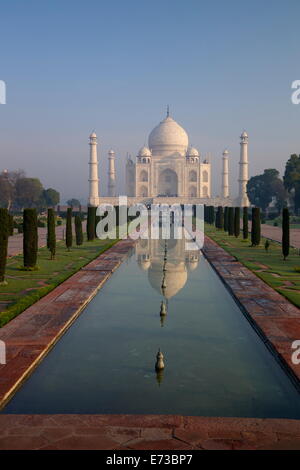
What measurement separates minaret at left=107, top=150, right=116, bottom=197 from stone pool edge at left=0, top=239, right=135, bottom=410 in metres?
49.5

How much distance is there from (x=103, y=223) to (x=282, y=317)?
2023 cm

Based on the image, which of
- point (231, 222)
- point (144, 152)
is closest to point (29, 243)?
point (231, 222)

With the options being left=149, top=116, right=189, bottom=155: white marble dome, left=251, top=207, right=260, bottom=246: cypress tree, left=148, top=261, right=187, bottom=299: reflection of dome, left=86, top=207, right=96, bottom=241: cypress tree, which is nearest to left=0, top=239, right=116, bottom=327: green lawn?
left=148, top=261, right=187, bottom=299: reflection of dome

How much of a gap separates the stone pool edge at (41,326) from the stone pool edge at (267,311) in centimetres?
260

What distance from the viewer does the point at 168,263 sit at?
1295cm

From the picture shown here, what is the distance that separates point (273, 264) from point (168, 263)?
9.44 ft

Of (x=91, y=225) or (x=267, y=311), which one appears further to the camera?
(x=91, y=225)

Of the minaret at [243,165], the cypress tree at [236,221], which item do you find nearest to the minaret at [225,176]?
the minaret at [243,165]

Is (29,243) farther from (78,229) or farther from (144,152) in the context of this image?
(144,152)

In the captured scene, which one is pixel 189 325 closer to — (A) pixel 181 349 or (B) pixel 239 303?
(A) pixel 181 349

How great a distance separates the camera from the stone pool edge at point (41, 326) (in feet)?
16.1

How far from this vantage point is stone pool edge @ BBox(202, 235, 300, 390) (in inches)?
219

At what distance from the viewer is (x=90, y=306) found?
8.08 meters
